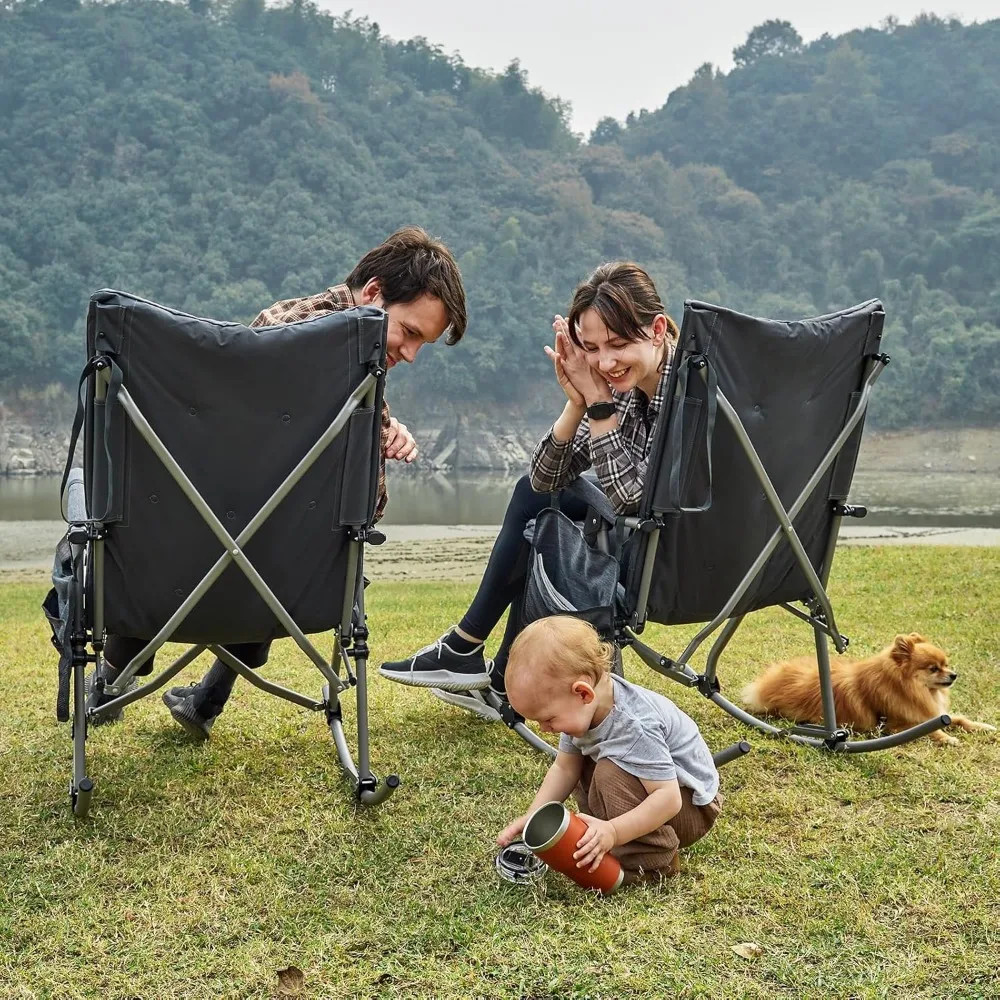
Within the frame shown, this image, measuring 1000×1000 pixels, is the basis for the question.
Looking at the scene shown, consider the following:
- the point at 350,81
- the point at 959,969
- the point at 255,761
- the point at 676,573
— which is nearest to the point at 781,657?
the point at 676,573

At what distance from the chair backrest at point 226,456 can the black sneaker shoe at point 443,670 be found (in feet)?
2.17

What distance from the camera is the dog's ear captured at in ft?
10.6

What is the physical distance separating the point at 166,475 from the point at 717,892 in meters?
1.38

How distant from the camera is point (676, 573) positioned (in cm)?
278

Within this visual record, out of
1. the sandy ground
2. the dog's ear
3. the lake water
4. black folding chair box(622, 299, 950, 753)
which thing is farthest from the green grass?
the lake water

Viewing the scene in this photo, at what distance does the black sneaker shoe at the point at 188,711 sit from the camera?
308 cm

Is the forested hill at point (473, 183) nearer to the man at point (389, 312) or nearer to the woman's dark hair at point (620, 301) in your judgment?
the man at point (389, 312)

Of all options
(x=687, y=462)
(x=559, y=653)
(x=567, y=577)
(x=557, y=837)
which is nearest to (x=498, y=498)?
(x=567, y=577)

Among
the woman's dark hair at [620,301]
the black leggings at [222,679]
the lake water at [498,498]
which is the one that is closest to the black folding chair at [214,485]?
the black leggings at [222,679]

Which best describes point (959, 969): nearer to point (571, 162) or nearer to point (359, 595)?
point (359, 595)

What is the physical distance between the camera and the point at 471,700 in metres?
3.31

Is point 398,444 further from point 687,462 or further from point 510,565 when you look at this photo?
point 687,462

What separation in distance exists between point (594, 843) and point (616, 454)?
3.28 feet

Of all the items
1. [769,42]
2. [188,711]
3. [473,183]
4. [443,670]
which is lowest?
[188,711]
